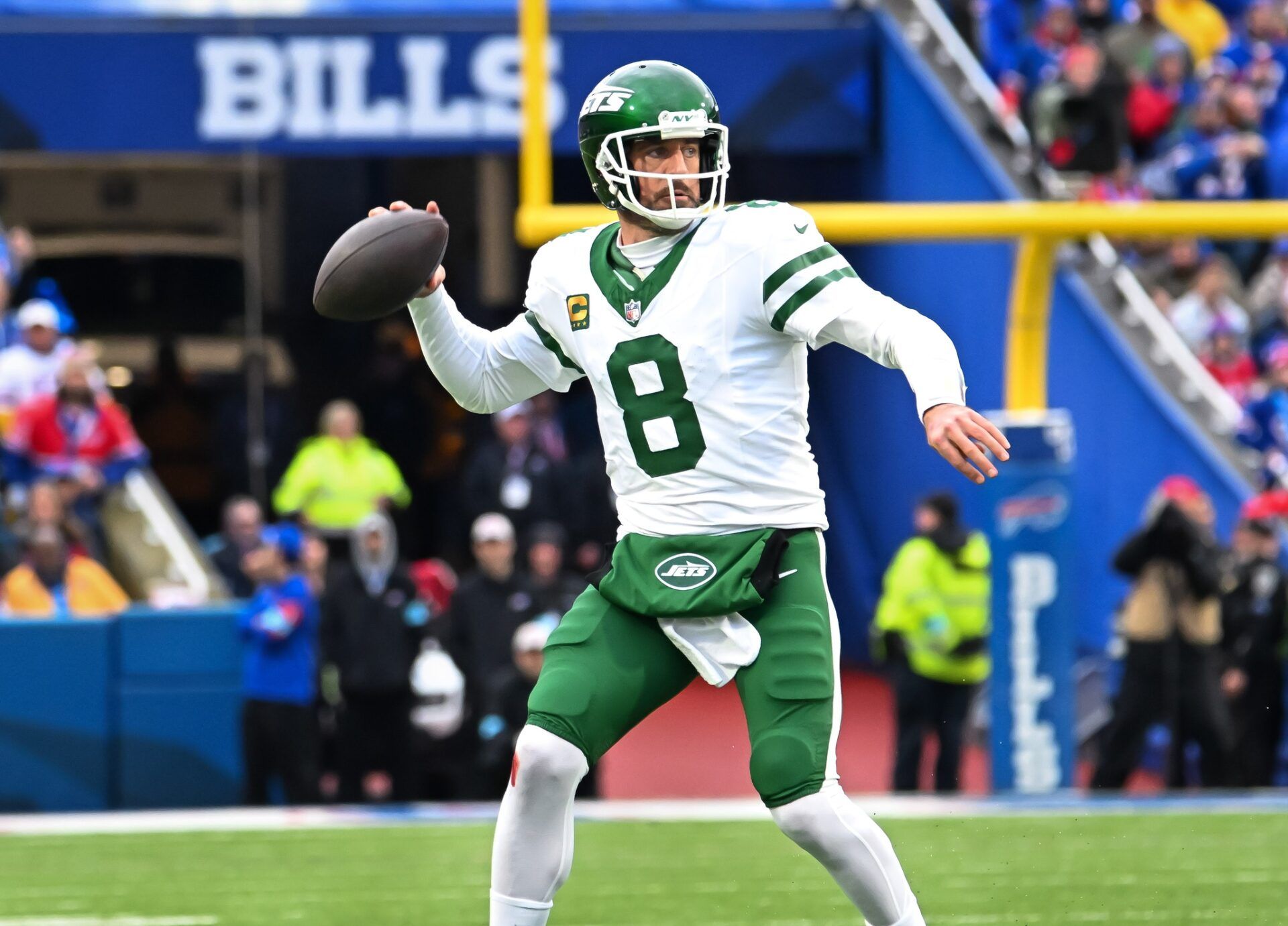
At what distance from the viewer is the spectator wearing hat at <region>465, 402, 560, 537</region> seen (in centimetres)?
1069

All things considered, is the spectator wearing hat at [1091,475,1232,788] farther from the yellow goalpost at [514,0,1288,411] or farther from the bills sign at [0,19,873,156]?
the bills sign at [0,19,873,156]

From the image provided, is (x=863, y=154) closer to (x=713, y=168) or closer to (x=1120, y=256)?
(x=1120, y=256)

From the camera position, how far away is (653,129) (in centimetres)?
395

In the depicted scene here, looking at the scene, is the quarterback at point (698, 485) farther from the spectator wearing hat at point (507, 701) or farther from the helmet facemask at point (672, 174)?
the spectator wearing hat at point (507, 701)

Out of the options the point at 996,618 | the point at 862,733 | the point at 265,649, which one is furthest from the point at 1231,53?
the point at 265,649

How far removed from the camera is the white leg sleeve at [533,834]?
3781 millimetres

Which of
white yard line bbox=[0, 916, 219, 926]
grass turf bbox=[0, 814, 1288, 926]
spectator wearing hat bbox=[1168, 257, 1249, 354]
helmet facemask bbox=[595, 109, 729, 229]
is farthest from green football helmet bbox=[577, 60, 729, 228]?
spectator wearing hat bbox=[1168, 257, 1249, 354]

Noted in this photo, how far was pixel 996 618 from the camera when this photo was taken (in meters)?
8.70

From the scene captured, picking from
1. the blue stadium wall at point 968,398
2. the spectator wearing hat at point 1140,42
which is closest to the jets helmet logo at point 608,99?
the blue stadium wall at point 968,398

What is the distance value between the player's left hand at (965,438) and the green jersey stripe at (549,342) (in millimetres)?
829

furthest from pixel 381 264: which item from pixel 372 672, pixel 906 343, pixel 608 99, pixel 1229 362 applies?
pixel 1229 362

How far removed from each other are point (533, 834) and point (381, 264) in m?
1.07

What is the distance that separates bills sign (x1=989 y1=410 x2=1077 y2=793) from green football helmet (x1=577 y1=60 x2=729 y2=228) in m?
4.82

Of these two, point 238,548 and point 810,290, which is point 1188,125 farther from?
point 810,290
